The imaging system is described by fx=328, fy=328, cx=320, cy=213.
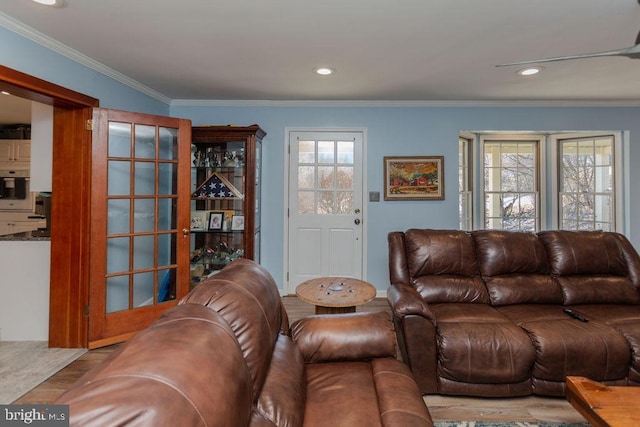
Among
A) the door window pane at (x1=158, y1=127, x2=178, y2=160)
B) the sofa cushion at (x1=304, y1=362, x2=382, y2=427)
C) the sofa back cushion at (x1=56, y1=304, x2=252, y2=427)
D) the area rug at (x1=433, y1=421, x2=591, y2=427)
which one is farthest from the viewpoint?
the door window pane at (x1=158, y1=127, x2=178, y2=160)

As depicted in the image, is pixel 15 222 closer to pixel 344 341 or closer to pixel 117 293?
pixel 117 293

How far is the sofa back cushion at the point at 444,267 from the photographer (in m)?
2.60

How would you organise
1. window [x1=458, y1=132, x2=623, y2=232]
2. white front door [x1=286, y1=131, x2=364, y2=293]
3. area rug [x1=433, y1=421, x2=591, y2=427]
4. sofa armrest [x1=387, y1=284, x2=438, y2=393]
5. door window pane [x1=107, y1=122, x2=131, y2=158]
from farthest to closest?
window [x1=458, y1=132, x2=623, y2=232] < white front door [x1=286, y1=131, x2=364, y2=293] < door window pane [x1=107, y1=122, x2=131, y2=158] < sofa armrest [x1=387, y1=284, x2=438, y2=393] < area rug [x1=433, y1=421, x2=591, y2=427]

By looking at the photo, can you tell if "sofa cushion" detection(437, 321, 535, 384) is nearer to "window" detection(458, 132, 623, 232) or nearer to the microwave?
"window" detection(458, 132, 623, 232)

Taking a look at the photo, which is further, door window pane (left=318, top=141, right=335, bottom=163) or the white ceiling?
door window pane (left=318, top=141, right=335, bottom=163)

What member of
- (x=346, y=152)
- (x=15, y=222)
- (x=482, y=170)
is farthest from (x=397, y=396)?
(x=15, y=222)

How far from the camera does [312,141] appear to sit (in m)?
4.20

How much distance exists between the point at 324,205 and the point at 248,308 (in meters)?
2.99

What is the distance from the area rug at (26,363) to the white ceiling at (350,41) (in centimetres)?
247

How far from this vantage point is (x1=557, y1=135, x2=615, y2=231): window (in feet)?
14.0

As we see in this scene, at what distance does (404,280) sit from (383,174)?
1.82 m

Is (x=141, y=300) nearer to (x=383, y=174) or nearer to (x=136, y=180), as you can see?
(x=136, y=180)

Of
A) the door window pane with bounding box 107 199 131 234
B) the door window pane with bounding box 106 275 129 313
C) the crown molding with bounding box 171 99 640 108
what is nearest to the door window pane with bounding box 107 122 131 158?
the door window pane with bounding box 107 199 131 234

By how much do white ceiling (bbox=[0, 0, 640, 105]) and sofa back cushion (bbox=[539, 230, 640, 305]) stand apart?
1.55 m
